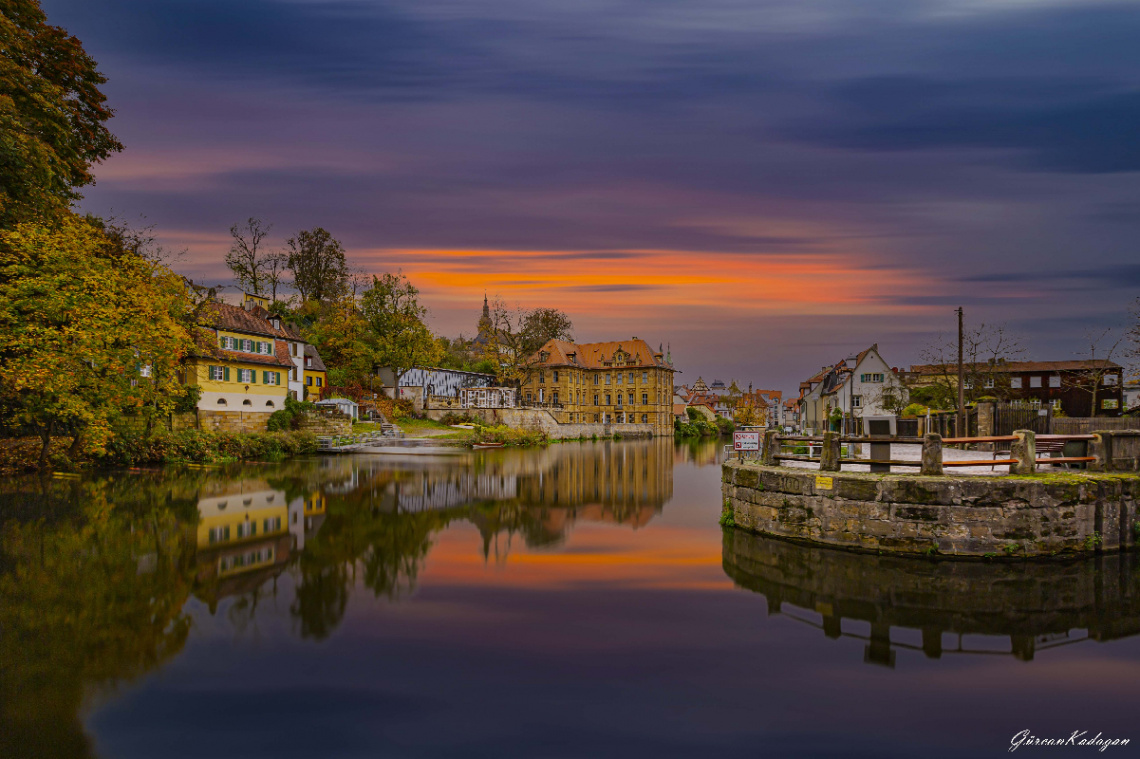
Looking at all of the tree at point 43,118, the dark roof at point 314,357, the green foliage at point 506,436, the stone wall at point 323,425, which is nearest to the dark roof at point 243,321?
the dark roof at point 314,357

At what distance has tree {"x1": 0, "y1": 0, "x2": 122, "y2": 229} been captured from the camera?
21.7 m

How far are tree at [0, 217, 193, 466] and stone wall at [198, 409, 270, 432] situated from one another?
7858mm

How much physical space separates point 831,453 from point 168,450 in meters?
30.4

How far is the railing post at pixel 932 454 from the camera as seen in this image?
12.0 metres

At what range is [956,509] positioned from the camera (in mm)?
11734

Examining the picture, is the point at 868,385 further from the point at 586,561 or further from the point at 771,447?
the point at 586,561

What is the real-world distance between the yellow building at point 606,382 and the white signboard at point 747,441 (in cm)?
6386

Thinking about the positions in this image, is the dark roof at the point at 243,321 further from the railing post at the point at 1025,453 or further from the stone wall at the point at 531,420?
the railing post at the point at 1025,453

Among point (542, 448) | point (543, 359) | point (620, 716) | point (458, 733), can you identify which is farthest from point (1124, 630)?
point (543, 359)

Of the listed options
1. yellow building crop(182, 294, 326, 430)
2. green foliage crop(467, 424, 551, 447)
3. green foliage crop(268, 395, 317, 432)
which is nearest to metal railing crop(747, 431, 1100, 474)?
yellow building crop(182, 294, 326, 430)

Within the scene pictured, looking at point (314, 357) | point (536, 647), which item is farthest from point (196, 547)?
point (314, 357)

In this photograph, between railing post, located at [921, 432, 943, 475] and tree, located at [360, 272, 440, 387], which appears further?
tree, located at [360, 272, 440, 387]

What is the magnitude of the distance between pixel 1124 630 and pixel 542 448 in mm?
43703

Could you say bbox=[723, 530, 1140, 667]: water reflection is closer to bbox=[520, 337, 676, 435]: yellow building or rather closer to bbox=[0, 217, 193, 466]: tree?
bbox=[0, 217, 193, 466]: tree
